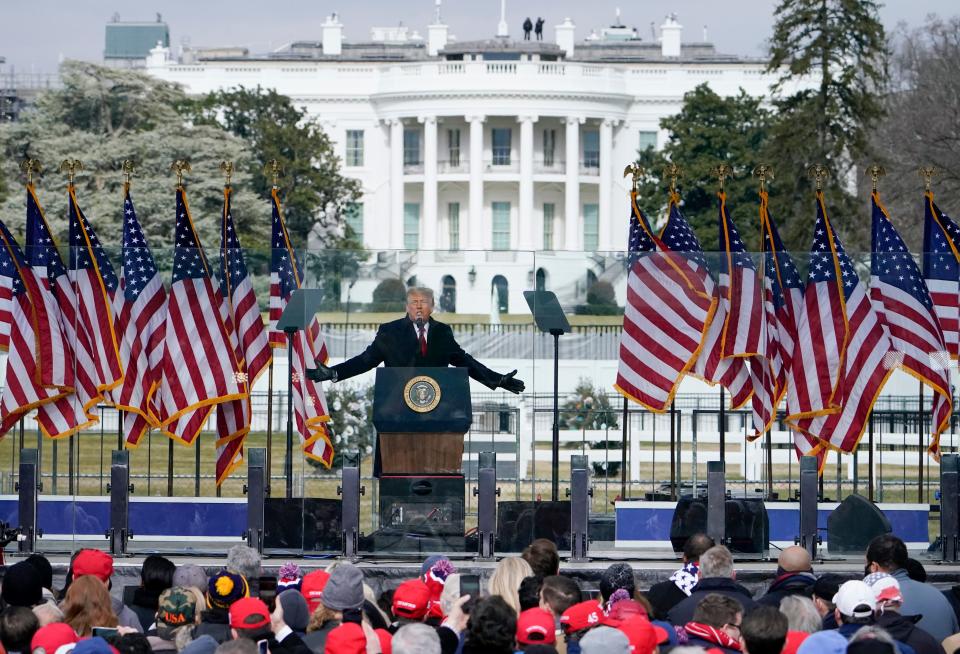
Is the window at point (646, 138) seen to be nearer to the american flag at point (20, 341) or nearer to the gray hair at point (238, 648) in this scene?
the american flag at point (20, 341)

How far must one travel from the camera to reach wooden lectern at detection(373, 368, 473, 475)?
1775 cm

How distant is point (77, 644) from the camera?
1021 cm

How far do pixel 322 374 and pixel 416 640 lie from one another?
7606mm

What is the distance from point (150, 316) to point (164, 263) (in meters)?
0.64

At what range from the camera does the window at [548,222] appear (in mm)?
97125

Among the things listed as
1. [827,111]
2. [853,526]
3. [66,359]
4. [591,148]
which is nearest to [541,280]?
[853,526]

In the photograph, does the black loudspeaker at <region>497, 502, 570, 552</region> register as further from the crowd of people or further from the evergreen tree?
the evergreen tree

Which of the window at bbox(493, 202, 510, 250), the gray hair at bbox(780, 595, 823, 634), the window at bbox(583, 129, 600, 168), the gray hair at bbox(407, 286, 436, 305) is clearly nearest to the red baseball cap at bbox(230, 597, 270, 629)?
the gray hair at bbox(780, 595, 823, 634)

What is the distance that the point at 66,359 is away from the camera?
18.4 m

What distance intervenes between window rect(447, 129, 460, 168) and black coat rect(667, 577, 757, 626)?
86.3 metres

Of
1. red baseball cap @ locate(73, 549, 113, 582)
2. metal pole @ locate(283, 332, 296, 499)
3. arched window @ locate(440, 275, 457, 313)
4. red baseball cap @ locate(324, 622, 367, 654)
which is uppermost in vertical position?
arched window @ locate(440, 275, 457, 313)

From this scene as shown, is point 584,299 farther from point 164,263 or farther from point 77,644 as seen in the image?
point 77,644

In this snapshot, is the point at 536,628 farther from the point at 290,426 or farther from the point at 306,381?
the point at 306,381

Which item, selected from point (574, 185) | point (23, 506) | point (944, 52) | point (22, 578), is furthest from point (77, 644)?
point (574, 185)
